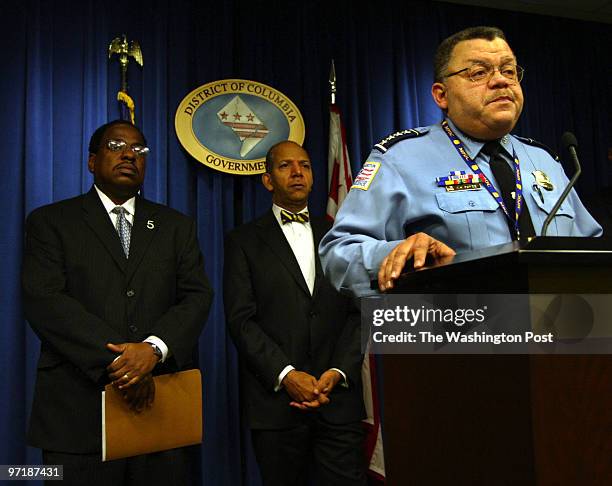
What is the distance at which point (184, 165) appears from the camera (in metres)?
3.68

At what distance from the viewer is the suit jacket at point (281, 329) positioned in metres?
2.58

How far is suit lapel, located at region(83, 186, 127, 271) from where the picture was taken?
7.84 feet

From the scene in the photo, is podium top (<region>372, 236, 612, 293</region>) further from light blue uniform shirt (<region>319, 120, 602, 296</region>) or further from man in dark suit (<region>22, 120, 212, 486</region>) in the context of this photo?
man in dark suit (<region>22, 120, 212, 486</region>)

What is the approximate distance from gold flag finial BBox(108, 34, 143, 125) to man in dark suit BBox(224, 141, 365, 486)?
113 centimetres

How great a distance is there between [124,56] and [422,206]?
274 cm

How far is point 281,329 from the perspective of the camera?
2689 millimetres

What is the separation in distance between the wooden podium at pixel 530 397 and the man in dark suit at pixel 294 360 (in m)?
1.70

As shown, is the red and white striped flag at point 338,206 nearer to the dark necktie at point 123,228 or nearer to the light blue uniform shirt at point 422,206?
the dark necktie at point 123,228

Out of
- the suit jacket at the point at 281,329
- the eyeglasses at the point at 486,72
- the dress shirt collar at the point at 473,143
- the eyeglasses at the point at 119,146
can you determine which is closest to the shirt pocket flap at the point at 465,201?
the dress shirt collar at the point at 473,143

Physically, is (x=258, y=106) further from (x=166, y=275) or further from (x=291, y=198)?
(x=166, y=275)

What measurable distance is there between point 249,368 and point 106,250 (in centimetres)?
76

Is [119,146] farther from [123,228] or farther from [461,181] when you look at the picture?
[461,181]

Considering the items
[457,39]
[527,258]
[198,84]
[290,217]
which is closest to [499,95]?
[457,39]

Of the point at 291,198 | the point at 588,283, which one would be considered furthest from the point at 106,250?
the point at 588,283
